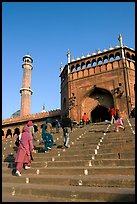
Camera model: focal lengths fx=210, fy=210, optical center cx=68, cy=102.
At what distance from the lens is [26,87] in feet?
123

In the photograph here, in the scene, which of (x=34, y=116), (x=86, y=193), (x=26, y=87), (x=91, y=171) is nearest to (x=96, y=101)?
(x=34, y=116)

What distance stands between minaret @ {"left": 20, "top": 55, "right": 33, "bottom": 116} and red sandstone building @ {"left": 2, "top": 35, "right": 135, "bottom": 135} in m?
10.7

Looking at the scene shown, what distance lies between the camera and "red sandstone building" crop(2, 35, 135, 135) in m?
22.0

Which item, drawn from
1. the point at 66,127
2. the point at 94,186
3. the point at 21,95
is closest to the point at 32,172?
the point at 94,186

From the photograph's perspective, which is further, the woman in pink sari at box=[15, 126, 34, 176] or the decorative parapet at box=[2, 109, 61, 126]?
the decorative parapet at box=[2, 109, 61, 126]

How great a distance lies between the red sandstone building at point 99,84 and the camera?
22.0 m

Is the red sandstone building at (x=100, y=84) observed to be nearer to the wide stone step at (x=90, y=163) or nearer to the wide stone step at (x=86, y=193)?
the wide stone step at (x=90, y=163)

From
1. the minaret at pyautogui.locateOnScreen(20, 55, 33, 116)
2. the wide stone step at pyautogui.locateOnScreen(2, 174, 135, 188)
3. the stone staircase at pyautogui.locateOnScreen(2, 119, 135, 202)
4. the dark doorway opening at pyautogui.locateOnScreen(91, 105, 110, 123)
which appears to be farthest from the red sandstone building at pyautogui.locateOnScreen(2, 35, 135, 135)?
the wide stone step at pyautogui.locateOnScreen(2, 174, 135, 188)

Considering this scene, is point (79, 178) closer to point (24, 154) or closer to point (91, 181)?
point (91, 181)

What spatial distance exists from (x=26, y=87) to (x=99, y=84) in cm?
1777

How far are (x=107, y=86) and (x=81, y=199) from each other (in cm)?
1980

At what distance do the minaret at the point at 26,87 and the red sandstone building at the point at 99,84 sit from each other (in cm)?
1068

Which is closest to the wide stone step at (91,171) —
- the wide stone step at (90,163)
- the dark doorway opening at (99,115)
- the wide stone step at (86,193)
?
the wide stone step at (90,163)

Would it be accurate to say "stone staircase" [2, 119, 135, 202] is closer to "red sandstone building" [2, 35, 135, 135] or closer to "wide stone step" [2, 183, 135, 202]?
"wide stone step" [2, 183, 135, 202]
